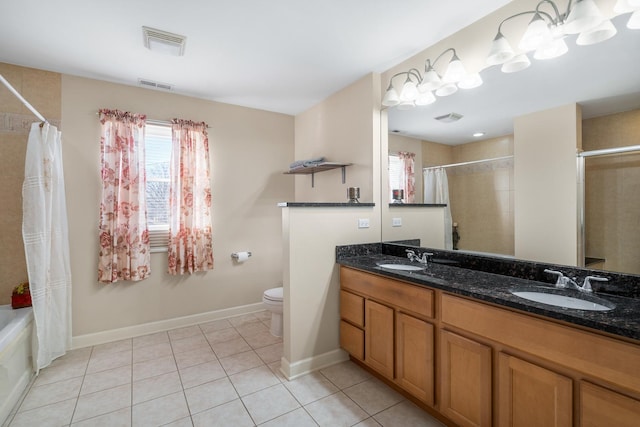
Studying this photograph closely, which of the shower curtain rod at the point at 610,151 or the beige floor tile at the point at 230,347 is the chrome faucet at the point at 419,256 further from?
the beige floor tile at the point at 230,347

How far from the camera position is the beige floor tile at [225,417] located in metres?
1.67

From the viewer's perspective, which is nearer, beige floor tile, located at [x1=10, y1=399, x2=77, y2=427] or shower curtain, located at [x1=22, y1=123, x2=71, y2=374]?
beige floor tile, located at [x1=10, y1=399, x2=77, y2=427]

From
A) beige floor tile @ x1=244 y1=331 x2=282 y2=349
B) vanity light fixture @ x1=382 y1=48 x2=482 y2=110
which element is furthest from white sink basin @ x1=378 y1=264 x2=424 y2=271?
beige floor tile @ x1=244 y1=331 x2=282 y2=349

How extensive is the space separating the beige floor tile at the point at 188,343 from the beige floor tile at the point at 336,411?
1350 millimetres

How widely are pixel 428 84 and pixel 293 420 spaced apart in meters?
2.45

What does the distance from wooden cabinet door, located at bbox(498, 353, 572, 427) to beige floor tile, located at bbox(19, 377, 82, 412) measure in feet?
8.47

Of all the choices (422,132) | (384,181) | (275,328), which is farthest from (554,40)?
(275,328)

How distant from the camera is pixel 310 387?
2025 millimetres

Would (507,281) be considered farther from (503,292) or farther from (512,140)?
(512,140)

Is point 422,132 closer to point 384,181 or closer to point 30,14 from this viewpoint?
point 384,181

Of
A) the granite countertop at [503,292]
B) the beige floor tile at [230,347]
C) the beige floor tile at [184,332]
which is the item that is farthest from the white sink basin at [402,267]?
the beige floor tile at [184,332]

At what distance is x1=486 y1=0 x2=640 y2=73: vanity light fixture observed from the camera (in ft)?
4.54

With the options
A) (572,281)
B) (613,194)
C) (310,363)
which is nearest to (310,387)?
(310,363)

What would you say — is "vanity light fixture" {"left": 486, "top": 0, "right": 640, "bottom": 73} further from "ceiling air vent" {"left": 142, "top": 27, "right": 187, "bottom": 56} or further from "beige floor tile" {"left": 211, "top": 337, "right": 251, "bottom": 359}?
"beige floor tile" {"left": 211, "top": 337, "right": 251, "bottom": 359}
